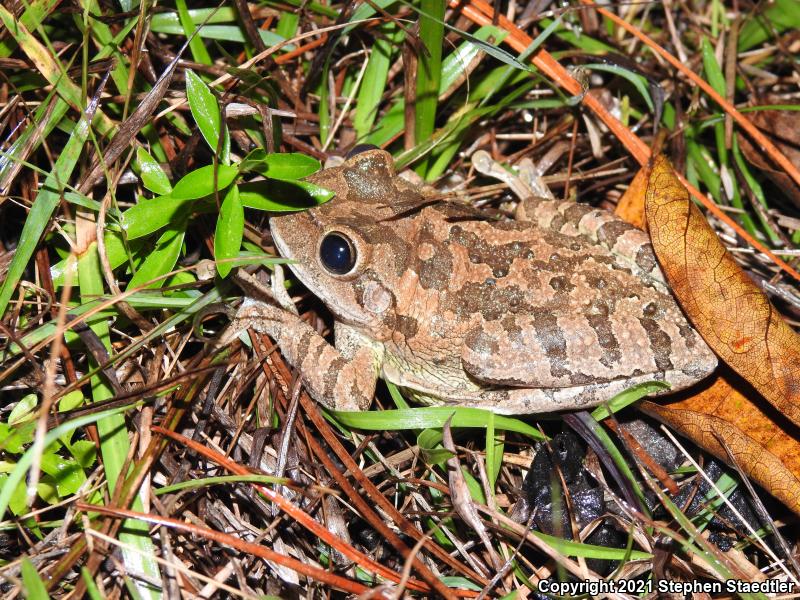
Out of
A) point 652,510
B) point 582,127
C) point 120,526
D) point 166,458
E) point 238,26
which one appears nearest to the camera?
point 120,526

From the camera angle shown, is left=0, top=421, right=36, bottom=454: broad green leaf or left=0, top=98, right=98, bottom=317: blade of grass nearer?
left=0, top=421, right=36, bottom=454: broad green leaf

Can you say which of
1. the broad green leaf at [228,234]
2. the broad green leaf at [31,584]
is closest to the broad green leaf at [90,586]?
the broad green leaf at [31,584]

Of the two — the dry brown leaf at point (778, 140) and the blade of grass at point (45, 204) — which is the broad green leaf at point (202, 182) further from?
the dry brown leaf at point (778, 140)

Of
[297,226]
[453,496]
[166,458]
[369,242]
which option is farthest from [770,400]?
[166,458]

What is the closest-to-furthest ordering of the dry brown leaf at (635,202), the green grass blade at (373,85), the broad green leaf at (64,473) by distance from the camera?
the broad green leaf at (64,473)
the dry brown leaf at (635,202)
the green grass blade at (373,85)

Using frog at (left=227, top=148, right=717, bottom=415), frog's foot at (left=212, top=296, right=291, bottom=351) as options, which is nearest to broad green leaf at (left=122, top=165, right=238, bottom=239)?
frog at (left=227, top=148, right=717, bottom=415)

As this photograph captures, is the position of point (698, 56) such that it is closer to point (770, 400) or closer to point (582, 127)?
point (582, 127)

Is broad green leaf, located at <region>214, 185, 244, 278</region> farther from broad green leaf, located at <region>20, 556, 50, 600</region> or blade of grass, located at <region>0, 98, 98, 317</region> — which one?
broad green leaf, located at <region>20, 556, 50, 600</region>
